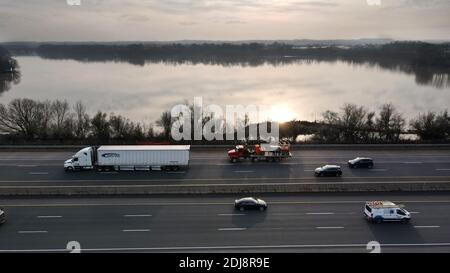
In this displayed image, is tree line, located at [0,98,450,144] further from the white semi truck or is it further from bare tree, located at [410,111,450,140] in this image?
the white semi truck

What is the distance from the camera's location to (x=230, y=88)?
40.0m

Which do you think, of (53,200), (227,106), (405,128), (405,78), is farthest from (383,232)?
(405,78)

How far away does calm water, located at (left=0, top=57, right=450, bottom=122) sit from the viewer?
108 feet

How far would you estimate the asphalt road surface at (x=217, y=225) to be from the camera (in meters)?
9.45

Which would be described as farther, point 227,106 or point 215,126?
point 227,106

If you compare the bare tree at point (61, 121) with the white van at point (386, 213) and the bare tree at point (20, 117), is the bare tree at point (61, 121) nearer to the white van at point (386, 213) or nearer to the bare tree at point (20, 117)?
the bare tree at point (20, 117)

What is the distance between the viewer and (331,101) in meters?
35.0

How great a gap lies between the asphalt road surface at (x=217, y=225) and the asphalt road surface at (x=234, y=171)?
1.54 meters

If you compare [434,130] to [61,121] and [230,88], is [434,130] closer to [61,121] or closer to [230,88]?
[61,121]

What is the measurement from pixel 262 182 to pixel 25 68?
167ft

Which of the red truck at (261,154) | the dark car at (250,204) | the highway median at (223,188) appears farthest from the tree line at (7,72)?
the dark car at (250,204)

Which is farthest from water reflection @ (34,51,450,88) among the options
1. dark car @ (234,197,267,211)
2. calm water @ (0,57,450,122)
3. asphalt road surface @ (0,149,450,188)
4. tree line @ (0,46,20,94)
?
dark car @ (234,197,267,211)

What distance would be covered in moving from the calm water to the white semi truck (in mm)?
14115
